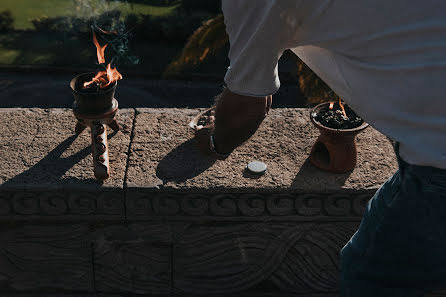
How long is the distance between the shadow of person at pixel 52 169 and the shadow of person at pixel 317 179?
92cm

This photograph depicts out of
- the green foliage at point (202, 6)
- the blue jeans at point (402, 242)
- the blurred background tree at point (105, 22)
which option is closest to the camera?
the blue jeans at point (402, 242)

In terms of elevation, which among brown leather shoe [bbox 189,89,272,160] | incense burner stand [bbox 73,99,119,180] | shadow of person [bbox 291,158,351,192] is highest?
brown leather shoe [bbox 189,89,272,160]

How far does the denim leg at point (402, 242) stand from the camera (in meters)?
1.49

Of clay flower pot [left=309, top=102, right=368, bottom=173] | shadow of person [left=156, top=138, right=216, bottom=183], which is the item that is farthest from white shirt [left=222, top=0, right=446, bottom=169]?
shadow of person [left=156, top=138, right=216, bottom=183]

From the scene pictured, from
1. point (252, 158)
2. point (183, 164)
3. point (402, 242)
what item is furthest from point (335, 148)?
point (402, 242)

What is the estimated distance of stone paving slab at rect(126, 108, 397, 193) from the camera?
2.54 metres

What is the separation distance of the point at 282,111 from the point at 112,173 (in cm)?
107

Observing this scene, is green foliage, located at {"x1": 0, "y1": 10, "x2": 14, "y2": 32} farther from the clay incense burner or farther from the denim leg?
the denim leg

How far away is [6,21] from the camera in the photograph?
11.1m

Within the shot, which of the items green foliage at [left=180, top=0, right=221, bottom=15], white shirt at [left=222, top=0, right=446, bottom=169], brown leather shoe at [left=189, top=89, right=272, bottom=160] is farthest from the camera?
green foliage at [left=180, top=0, right=221, bottom=15]

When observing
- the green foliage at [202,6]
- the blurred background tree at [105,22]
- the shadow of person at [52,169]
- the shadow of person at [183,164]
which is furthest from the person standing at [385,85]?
the green foliage at [202,6]

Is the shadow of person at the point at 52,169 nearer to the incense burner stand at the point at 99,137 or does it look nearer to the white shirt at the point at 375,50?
the incense burner stand at the point at 99,137

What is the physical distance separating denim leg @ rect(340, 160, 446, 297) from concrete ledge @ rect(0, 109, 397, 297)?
2.79 feet

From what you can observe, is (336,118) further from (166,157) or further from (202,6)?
(202,6)
